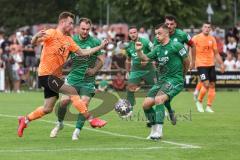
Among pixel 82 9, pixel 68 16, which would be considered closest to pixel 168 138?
pixel 68 16

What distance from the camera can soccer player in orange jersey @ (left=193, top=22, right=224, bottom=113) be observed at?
22.6 meters

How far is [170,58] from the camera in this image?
14.9m

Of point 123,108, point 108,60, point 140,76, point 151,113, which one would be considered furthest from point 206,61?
point 108,60

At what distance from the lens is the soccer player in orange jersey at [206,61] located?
74.0ft

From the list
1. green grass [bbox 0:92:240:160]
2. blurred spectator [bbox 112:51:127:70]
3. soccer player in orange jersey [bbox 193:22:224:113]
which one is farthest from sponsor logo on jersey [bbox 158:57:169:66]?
blurred spectator [bbox 112:51:127:70]

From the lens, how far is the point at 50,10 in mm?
61688

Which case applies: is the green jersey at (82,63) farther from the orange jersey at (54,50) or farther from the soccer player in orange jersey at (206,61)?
the soccer player in orange jersey at (206,61)

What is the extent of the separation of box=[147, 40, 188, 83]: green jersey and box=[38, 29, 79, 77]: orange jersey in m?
1.57

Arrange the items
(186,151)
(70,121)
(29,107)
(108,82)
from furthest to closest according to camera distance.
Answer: (108,82)
(29,107)
(70,121)
(186,151)

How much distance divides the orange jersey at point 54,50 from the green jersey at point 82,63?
771mm

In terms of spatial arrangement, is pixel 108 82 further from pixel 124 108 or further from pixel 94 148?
pixel 94 148

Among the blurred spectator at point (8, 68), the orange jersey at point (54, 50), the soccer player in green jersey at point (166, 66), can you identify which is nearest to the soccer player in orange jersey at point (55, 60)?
the orange jersey at point (54, 50)

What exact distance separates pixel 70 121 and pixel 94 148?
5569mm

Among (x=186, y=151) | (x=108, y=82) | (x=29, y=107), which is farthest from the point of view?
(x=108, y=82)
